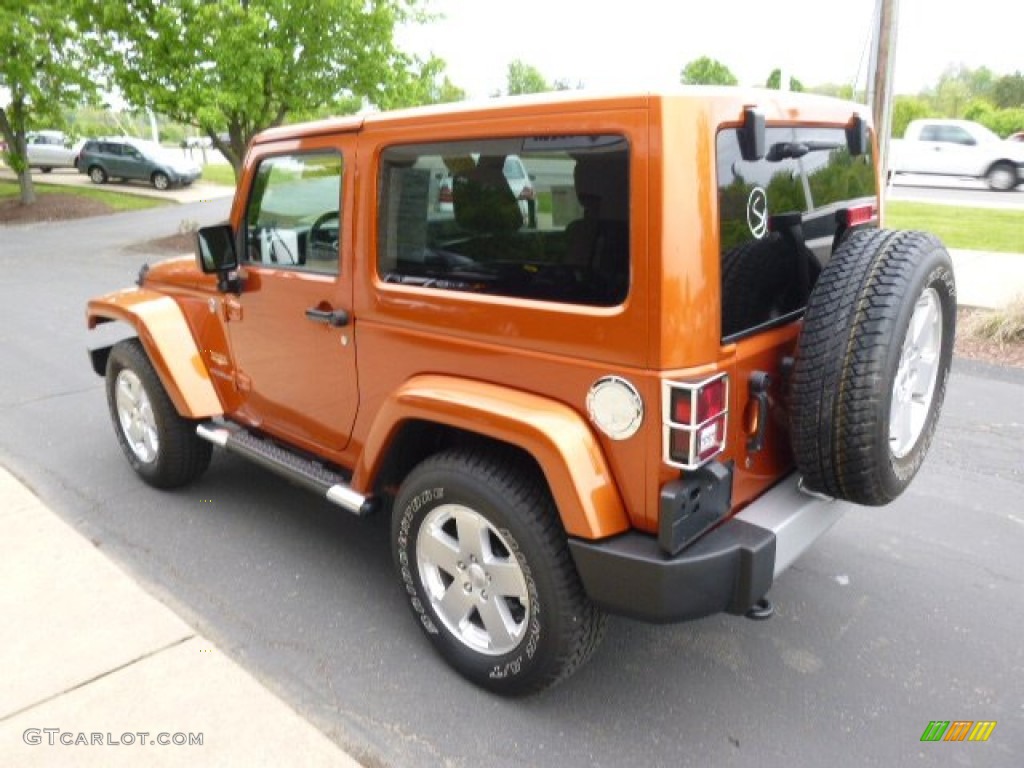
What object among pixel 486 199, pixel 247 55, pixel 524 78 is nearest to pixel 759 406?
pixel 486 199

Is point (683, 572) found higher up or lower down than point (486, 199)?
lower down

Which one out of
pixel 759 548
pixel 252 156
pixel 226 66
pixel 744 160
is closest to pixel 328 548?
pixel 252 156

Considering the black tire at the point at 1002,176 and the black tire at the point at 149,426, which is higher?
the black tire at the point at 149,426

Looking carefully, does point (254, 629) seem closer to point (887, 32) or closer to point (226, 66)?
point (887, 32)

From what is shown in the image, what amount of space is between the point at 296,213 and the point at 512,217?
1.21m

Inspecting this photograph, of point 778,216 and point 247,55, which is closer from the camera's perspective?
point 778,216

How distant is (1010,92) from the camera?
4953cm

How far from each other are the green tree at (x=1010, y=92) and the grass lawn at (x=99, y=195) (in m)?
48.7

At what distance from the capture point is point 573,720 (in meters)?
2.61

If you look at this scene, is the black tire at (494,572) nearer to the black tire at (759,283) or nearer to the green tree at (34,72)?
the black tire at (759,283)

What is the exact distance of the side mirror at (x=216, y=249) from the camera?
134 inches

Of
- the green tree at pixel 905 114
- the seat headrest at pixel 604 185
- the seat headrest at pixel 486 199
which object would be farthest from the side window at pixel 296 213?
the green tree at pixel 905 114

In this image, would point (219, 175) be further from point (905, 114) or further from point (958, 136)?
point (905, 114)

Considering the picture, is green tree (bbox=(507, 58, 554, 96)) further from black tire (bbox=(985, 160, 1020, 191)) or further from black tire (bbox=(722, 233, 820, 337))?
black tire (bbox=(722, 233, 820, 337))
